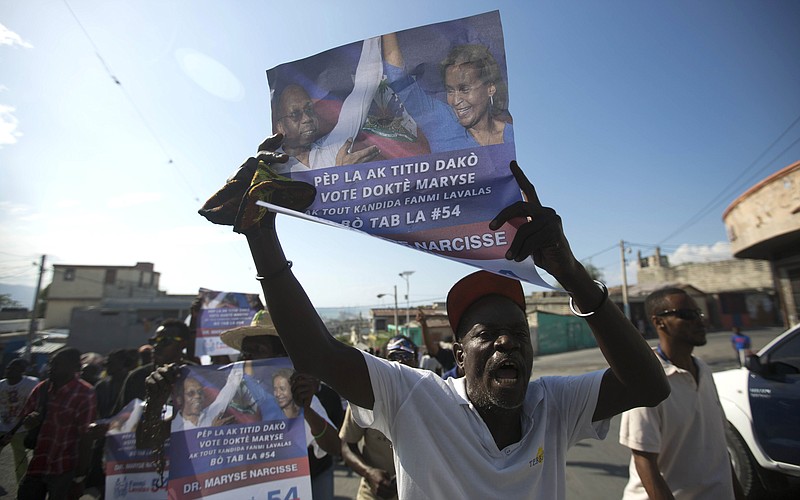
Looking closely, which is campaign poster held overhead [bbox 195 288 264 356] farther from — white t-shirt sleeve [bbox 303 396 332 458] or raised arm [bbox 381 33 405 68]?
raised arm [bbox 381 33 405 68]

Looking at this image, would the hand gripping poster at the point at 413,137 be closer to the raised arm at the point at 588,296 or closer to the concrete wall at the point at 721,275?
the raised arm at the point at 588,296

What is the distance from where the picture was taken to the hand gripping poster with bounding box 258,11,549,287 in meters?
1.47

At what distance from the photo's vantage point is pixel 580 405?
62.7 inches

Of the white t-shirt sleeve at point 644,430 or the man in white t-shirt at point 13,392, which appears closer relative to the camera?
the white t-shirt sleeve at point 644,430

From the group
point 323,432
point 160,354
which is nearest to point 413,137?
point 323,432

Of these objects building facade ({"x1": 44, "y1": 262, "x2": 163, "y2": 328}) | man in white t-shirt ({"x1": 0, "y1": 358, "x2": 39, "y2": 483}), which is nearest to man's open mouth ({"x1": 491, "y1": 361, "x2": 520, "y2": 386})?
man in white t-shirt ({"x1": 0, "y1": 358, "x2": 39, "y2": 483})

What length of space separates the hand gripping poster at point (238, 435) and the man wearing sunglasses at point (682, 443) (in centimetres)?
193

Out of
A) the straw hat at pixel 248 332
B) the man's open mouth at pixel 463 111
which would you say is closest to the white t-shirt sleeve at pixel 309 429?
the straw hat at pixel 248 332

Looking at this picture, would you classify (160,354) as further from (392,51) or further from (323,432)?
(392,51)

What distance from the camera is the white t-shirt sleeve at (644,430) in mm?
2160

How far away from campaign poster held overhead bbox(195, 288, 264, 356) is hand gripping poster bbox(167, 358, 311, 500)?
10.3ft

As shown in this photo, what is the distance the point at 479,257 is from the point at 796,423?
172 inches

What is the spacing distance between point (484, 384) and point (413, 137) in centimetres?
95

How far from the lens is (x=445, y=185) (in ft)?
4.97
